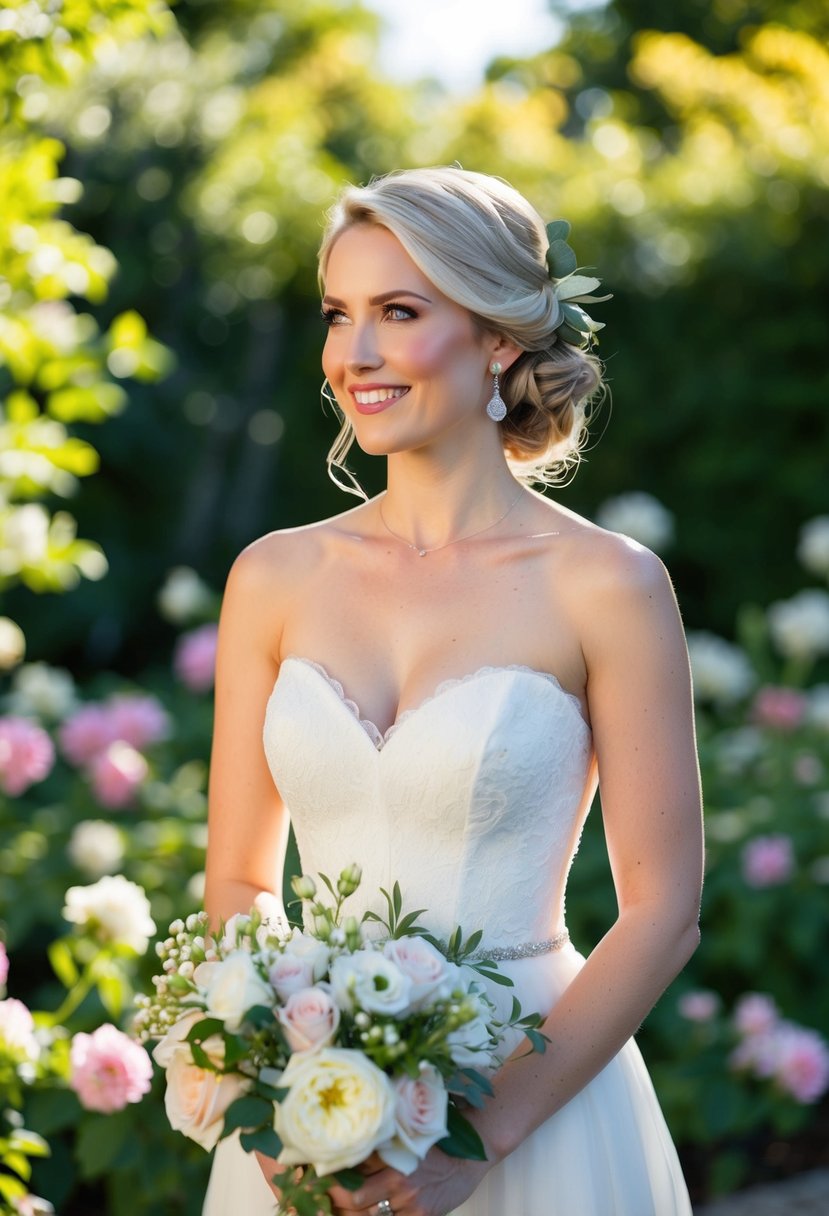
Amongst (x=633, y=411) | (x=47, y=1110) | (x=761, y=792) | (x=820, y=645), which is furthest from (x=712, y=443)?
(x=47, y=1110)

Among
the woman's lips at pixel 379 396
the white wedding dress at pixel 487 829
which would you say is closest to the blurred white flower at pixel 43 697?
the white wedding dress at pixel 487 829

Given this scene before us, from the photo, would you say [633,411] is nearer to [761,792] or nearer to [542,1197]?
[761,792]

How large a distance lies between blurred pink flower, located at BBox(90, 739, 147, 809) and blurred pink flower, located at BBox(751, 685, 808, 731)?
8.27 ft

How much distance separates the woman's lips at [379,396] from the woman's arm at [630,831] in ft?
1.43

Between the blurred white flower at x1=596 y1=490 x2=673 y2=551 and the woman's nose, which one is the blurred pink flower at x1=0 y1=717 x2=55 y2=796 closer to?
the woman's nose

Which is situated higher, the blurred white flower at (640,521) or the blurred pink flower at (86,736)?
A: the blurred white flower at (640,521)

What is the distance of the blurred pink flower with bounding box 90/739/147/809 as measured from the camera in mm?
4590

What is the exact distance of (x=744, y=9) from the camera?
61.7ft

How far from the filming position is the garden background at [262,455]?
380 centimetres

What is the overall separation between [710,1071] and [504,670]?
8.33ft

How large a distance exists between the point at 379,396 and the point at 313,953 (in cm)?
94

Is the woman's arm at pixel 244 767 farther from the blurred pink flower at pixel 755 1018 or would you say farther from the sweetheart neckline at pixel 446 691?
the blurred pink flower at pixel 755 1018

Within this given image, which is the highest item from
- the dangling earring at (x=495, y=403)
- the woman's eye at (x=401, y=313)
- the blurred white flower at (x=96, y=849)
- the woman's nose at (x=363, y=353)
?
the woman's eye at (x=401, y=313)

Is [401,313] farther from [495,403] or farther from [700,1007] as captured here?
[700,1007]
